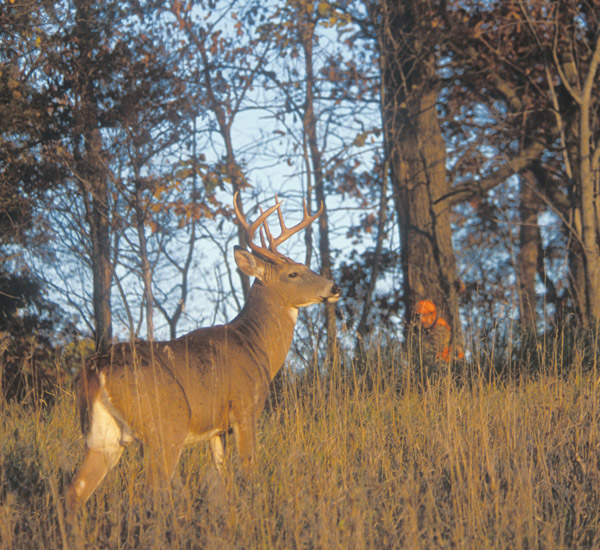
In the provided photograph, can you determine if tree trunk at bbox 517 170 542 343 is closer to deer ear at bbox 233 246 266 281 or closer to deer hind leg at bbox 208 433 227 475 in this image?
deer ear at bbox 233 246 266 281

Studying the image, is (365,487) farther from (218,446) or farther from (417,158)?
(417,158)

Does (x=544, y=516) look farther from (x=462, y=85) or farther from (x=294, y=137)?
(x=294, y=137)

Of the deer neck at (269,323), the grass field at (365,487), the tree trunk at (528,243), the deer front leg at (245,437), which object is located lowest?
the grass field at (365,487)

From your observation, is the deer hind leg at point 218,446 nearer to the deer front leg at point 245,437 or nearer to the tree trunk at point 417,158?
the deer front leg at point 245,437

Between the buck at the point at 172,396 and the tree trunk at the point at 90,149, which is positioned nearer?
the buck at the point at 172,396

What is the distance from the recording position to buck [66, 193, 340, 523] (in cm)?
441

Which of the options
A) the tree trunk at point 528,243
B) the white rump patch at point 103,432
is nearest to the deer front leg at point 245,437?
the white rump patch at point 103,432

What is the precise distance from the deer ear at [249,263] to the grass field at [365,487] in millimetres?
1258

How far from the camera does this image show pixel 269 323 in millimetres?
6125

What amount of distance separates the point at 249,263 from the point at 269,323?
541mm

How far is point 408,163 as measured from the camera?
11.0 meters

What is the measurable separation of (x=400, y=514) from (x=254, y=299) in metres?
2.67

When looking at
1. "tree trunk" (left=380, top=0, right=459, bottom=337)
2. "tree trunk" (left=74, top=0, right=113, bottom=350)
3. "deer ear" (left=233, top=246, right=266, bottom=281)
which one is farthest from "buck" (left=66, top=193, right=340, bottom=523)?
"tree trunk" (left=380, top=0, right=459, bottom=337)

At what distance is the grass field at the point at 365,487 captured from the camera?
3717mm
